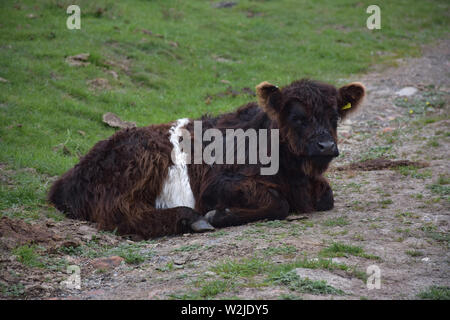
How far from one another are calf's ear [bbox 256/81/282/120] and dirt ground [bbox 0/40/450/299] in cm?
140

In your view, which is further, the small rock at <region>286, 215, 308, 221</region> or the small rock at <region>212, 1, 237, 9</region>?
the small rock at <region>212, 1, 237, 9</region>

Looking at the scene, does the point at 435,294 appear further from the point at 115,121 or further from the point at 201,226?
the point at 115,121

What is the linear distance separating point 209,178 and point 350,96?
88.2 inches

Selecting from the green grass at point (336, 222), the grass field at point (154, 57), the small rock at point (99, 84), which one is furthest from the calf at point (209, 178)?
the small rock at point (99, 84)

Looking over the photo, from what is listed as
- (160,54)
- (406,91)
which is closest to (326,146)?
(406,91)

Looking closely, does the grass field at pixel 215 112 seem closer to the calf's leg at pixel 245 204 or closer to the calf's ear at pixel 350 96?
the calf's leg at pixel 245 204

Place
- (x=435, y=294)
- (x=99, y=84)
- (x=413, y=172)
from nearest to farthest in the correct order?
1. (x=435, y=294)
2. (x=413, y=172)
3. (x=99, y=84)

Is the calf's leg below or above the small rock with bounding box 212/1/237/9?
below

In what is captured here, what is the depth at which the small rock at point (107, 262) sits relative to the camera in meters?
5.32

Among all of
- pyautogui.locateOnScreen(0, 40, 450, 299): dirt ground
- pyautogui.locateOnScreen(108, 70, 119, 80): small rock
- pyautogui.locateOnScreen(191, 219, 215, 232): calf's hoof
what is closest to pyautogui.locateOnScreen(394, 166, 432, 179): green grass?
pyautogui.locateOnScreen(0, 40, 450, 299): dirt ground

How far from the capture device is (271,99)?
22.8 feet

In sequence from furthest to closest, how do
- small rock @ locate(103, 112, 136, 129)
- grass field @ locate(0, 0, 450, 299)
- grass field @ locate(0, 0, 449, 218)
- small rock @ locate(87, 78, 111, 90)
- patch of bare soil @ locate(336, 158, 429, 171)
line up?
1. small rock @ locate(87, 78, 111, 90)
2. small rock @ locate(103, 112, 136, 129)
3. grass field @ locate(0, 0, 449, 218)
4. patch of bare soil @ locate(336, 158, 429, 171)
5. grass field @ locate(0, 0, 450, 299)

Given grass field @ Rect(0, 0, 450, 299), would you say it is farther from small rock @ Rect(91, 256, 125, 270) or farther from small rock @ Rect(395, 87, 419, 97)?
small rock @ Rect(395, 87, 419, 97)

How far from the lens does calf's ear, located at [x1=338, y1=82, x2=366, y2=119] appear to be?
7301mm
